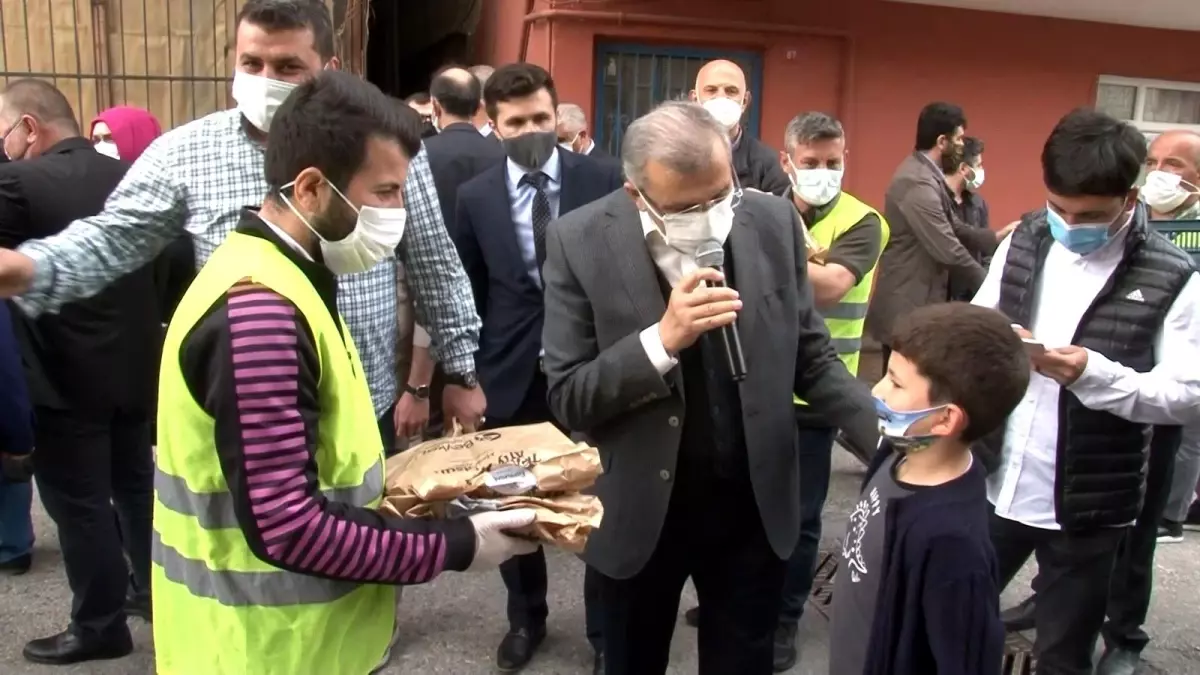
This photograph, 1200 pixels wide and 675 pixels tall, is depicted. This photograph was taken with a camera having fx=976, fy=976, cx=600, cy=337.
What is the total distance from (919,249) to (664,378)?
4.02 meters

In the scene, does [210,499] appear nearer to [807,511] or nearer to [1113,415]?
[1113,415]

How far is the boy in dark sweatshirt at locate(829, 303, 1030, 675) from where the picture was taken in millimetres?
1928

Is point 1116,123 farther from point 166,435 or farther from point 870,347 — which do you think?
point 870,347

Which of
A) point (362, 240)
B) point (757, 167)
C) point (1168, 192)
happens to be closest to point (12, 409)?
point (362, 240)

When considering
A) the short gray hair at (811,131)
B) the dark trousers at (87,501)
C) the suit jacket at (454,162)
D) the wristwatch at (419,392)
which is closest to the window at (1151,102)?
the short gray hair at (811,131)

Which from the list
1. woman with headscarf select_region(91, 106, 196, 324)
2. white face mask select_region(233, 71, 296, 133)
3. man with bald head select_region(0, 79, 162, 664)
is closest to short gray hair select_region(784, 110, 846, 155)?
white face mask select_region(233, 71, 296, 133)

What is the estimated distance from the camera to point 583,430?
7.89 feet

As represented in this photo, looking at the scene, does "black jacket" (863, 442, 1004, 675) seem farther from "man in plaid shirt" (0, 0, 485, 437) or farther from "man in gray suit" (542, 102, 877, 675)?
"man in plaid shirt" (0, 0, 485, 437)

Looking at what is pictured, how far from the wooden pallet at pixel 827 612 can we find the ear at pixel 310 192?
213cm

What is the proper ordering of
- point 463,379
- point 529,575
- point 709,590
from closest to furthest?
1. point 709,590
2. point 463,379
3. point 529,575

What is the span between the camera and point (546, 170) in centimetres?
368

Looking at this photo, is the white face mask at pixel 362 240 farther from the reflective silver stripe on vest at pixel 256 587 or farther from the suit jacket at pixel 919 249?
the suit jacket at pixel 919 249

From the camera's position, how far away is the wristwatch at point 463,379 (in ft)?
9.91

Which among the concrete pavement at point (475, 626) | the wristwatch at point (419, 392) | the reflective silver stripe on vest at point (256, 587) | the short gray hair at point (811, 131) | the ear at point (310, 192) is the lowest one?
the concrete pavement at point (475, 626)
